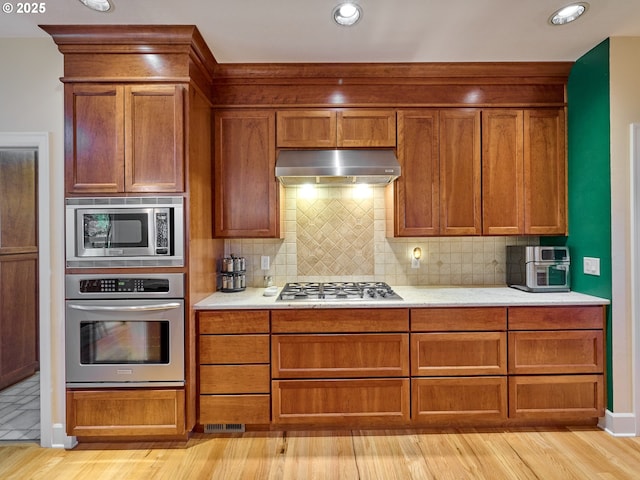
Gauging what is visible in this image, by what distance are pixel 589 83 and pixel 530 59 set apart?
1.45 feet

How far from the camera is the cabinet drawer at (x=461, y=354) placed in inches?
96.3

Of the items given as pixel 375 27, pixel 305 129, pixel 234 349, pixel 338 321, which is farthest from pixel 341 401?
pixel 375 27

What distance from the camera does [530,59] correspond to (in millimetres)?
2676

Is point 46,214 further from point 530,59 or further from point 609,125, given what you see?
point 609,125

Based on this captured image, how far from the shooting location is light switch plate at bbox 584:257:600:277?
2527 mm

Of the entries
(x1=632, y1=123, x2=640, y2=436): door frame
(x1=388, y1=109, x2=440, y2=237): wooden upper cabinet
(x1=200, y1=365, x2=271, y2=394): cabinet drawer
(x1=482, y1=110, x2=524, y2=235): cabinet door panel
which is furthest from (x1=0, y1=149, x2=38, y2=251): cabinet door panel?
(x1=632, y1=123, x2=640, y2=436): door frame

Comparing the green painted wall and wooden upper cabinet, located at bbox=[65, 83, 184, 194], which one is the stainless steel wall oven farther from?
the green painted wall

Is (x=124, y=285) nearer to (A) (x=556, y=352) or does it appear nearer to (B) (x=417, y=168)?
(B) (x=417, y=168)

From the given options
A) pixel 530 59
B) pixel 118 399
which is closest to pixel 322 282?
pixel 118 399

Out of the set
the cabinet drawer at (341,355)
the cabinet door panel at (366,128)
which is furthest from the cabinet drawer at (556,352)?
the cabinet door panel at (366,128)

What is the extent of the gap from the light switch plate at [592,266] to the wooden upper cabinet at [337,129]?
166 centimetres

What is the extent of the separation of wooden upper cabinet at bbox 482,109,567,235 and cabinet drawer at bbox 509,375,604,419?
1106mm

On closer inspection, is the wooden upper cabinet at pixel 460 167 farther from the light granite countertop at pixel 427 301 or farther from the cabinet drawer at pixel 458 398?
the cabinet drawer at pixel 458 398

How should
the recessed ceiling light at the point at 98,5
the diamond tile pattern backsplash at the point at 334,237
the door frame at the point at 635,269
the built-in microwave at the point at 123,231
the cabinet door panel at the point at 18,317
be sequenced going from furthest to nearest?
the cabinet door panel at the point at 18,317 < the diamond tile pattern backsplash at the point at 334,237 < the door frame at the point at 635,269 < the built-in microwave at the point at 123,231 < the recessed ceiling light at the point at 98,5
